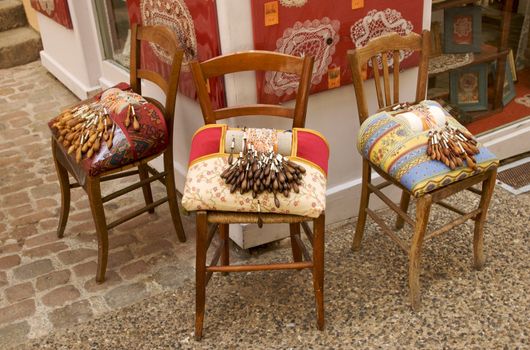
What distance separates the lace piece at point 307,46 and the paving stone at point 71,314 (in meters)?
1.28

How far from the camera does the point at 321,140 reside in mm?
2576

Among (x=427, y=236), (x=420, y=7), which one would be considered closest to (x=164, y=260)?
(x=427, y=236)

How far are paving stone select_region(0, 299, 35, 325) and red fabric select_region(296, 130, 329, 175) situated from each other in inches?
56.0

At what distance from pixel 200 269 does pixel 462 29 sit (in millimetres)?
2211

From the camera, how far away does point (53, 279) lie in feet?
9.93

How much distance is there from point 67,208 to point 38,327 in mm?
764

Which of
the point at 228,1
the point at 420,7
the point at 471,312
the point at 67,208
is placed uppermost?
the point at 228,1

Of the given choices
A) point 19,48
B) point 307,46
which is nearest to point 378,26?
point 307,46

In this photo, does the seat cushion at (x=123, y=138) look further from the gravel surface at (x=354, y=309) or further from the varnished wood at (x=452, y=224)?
the varnished wood at (x=452, y=224)

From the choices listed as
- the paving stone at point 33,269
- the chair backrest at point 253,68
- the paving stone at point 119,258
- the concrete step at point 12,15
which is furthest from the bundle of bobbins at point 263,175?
the concrete step at point 12,15

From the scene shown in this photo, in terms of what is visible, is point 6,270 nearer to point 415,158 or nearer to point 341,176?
point 341,176

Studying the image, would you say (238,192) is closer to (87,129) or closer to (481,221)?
(87,129)

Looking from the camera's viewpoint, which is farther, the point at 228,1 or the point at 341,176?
the point at 341,176

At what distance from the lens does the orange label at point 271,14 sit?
2686mm
